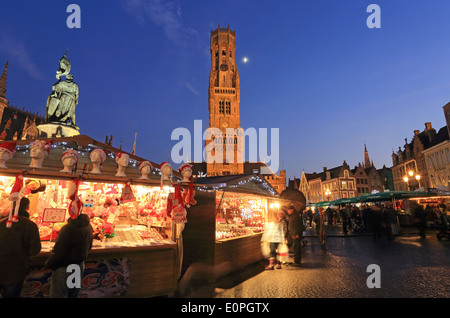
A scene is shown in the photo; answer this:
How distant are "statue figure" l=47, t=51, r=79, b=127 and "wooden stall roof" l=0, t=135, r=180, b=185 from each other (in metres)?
4.90

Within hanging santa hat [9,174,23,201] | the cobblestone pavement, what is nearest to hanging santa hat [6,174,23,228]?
hanging santa hat [9,174,23,201]

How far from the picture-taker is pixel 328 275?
6938mm

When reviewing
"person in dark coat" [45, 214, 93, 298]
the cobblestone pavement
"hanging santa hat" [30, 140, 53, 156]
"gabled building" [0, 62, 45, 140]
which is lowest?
the cobblestone pavement

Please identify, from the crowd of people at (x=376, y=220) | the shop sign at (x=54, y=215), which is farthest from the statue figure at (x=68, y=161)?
the crowd of people at (x=376, y=220)

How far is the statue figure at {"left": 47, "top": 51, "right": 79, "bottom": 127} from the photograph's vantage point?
10352 millimetres

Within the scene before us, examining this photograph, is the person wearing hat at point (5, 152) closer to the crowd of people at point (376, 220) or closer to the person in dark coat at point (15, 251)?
the person in dark coat at point (15, 251)

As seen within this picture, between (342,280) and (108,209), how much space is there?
6.76 meters

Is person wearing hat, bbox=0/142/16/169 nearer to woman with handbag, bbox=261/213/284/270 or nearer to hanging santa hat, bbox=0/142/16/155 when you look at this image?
hanging santa hat, bbox=0/142/16/155

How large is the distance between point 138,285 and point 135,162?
10.9ft

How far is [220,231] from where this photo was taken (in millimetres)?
7430

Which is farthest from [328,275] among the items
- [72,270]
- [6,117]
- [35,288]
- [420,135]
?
[6,117]

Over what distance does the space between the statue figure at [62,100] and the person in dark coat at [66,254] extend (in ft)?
28.8

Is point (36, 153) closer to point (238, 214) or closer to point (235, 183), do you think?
point (235, 183)
